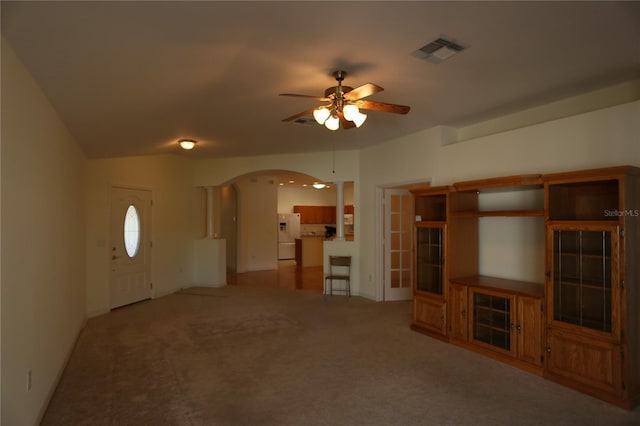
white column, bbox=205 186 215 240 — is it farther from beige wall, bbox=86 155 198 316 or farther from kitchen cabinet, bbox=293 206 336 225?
kitchen cabinet, bbox=293 206 336 225

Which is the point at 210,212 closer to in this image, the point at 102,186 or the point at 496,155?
the point at 102,186

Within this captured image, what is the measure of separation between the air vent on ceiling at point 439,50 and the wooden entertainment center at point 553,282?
59.4 inches

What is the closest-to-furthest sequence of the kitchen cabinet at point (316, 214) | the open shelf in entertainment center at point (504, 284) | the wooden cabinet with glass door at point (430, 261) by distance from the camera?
the open shelf in entertainment center at point (504, 284) < the wooden cabinet with glass door at point (430, 261) < the kitchen cabinet at point (316, 214)

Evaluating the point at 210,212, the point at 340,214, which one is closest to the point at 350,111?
the point at 340,214

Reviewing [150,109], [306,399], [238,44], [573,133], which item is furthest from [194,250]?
[573,133]

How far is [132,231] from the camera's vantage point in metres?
6.66

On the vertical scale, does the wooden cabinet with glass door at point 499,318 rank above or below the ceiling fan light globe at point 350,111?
below

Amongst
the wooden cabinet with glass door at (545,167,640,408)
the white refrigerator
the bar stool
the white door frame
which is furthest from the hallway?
the wooden cabinet with glass door at (545,167,640,408)

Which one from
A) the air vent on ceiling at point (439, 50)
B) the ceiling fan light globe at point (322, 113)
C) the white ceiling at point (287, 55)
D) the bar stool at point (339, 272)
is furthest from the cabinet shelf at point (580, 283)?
the bar stool at point (339, 272)

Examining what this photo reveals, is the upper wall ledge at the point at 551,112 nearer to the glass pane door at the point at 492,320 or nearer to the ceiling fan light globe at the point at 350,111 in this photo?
the glass pane door at the point at 492,320

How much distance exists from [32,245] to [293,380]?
2368mm

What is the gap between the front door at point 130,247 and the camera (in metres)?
6.24

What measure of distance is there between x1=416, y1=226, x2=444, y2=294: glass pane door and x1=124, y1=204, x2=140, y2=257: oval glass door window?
4811 millimetres

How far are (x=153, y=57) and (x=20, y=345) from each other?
2042mm
